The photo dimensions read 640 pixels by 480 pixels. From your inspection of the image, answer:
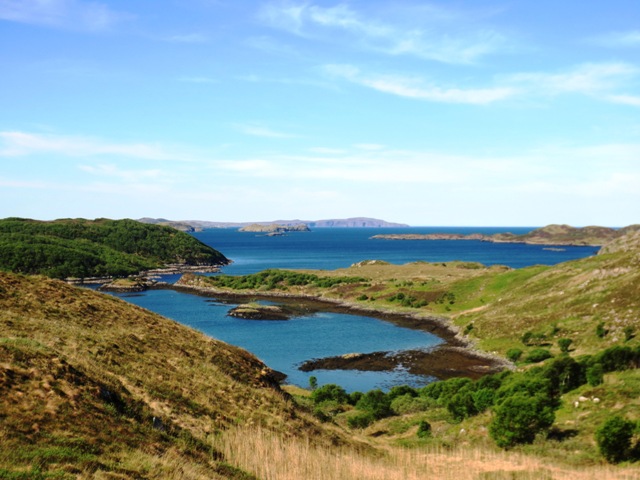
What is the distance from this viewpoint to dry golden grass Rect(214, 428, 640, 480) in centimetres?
1554

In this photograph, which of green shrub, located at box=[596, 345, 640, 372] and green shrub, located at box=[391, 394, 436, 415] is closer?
green shrub, located at box=[596, 345, 640, 372]

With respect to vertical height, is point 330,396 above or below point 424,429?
below

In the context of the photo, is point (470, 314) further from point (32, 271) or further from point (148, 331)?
point (32, 271)

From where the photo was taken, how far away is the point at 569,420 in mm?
32062

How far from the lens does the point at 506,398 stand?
108 ft

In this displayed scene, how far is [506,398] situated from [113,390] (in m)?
25.5

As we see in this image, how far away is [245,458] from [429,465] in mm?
7663

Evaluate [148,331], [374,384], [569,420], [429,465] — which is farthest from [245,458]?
[374,384]

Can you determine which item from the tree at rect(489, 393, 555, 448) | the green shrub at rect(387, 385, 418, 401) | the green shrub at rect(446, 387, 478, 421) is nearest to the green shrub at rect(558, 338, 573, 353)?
the green shrub at rect(387, 385, 418, 401)

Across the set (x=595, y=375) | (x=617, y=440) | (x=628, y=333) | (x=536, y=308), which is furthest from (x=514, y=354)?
(x=617, y=440)

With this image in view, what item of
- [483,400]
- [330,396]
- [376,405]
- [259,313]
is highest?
[483,400]

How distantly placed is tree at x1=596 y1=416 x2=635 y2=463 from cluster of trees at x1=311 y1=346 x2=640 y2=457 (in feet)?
0.23

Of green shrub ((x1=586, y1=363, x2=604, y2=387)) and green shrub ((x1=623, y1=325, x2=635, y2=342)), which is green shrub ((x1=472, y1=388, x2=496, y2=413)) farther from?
green shrub ((x1=623, y1=325, x2=635, y2=342))

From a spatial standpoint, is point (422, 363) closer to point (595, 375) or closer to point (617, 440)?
point (595, 375)
